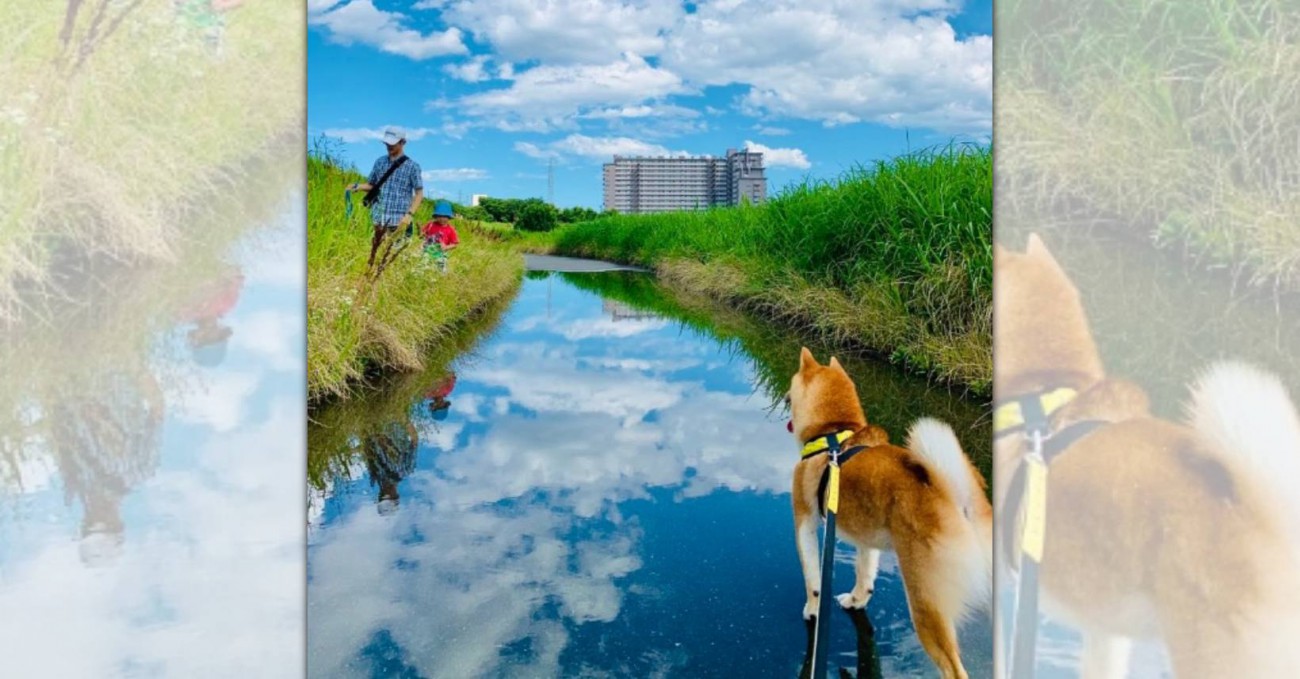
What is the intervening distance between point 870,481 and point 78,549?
1704mm

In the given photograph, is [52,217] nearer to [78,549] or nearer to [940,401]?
[78,549]

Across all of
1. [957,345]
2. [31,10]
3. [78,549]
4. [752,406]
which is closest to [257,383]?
[78,549]

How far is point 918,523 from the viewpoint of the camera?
5.07 ft

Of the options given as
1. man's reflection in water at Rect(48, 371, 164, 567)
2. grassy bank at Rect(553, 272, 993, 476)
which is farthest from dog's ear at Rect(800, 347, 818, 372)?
man's reflection in water at Rect(48, 371, 164, 567)

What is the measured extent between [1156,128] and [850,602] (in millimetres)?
1310

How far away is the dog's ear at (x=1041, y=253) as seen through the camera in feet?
5.11

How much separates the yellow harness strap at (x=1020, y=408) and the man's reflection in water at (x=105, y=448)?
1814 mm

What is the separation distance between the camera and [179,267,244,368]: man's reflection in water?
1533 millimetres

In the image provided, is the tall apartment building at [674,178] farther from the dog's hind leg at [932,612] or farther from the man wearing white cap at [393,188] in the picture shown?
the dog's hind leg at [932,612]

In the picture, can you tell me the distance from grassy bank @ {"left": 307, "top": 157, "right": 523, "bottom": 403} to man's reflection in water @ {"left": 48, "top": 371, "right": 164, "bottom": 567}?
80 cm

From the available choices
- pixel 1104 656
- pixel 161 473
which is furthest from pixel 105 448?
pixel 1104 656

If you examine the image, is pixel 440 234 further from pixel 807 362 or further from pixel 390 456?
pixel 807 362

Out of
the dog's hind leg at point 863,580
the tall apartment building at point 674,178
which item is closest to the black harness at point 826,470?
the dog's hind leg at point 863,580

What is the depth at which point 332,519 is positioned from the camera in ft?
6.61
